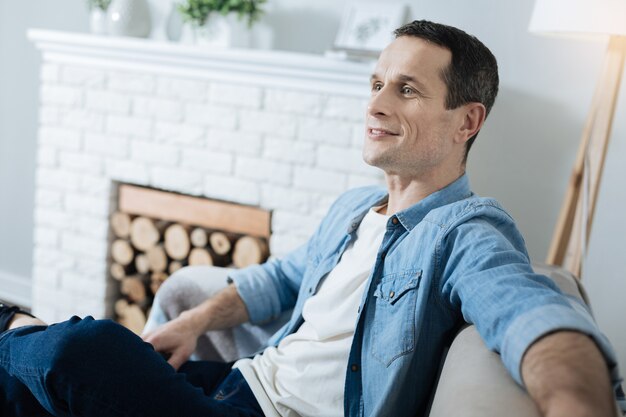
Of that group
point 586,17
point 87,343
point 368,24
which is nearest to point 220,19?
point 368,24

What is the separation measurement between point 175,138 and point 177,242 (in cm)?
41

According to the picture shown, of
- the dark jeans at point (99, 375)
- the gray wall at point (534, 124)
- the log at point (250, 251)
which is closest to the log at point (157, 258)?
the log at point (250, 251)

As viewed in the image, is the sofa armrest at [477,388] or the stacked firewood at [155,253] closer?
the sofa armrest at [477,388]

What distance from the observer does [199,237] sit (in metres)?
2.78

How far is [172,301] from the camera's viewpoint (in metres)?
1.84

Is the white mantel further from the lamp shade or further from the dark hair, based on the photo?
the dark hair

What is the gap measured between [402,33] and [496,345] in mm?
754

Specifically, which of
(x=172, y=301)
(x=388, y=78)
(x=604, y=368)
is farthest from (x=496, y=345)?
(x=172, y=301)

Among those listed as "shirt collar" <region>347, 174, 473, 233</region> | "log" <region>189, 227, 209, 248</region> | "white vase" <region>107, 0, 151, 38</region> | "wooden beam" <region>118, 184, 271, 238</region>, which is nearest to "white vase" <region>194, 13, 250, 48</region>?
"white vase" <region>107, 0, 151, 38</region>

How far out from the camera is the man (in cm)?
100

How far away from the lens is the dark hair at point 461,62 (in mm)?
1478

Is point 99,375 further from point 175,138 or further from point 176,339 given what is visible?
point 175,138

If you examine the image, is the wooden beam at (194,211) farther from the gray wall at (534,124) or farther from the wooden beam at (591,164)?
the wooden beam at (591,164)

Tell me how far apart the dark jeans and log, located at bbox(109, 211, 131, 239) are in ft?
5.34
